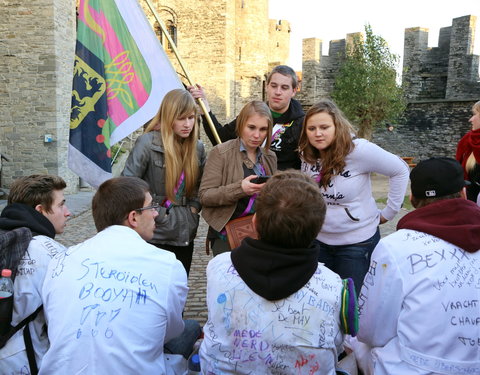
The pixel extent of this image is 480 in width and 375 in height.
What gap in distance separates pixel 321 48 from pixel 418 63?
19.0 ft

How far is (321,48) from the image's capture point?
2666 centimetres

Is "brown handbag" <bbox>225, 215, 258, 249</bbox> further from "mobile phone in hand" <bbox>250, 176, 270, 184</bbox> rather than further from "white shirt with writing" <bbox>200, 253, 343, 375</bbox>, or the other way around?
"white shirt with writing" <bbox>200, 253, 343, 375</bbox>

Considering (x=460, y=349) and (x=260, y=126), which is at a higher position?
(x=260, y=126)

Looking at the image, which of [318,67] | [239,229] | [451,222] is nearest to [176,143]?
[239,229]

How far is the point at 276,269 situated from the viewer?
1.68m

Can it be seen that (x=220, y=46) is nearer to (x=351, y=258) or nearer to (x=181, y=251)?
(x=181, y=251)

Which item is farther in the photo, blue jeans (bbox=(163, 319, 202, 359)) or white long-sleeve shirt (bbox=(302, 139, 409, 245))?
white long-sleeve shirt (bbox=(302, 139, 409, 245))

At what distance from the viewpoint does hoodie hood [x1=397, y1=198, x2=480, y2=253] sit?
1835 millimetres

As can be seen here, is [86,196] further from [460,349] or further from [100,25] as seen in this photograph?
[460,349]

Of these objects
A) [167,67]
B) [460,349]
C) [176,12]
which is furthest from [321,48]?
[460,349]

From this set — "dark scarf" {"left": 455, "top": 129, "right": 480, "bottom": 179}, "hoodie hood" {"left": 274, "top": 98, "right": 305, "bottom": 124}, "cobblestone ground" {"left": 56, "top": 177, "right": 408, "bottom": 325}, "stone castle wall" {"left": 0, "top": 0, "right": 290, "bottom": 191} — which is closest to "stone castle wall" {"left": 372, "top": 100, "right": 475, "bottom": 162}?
"cobblestone ground" {"left": 56, "top": 177, "right": 408, "bottom": 325}

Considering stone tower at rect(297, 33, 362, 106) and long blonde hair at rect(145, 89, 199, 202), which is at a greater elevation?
stone tower at rect(297, 33, 362, 106)

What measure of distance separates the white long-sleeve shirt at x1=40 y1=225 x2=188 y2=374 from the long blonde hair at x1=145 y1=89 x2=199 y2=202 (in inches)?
43.7

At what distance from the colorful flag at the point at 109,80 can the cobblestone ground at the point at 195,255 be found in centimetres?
184
